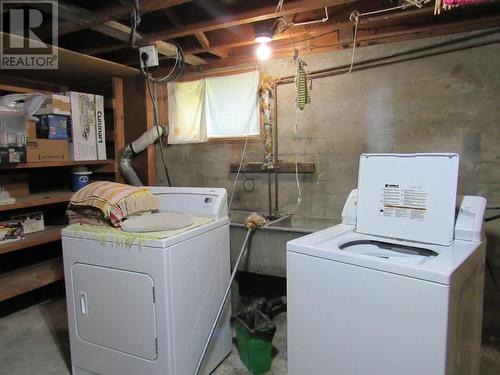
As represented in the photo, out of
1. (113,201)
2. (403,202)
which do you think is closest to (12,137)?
(113,201)

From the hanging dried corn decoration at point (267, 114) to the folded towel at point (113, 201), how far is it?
110cm

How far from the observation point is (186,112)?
3.27 m

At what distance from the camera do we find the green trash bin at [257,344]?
83.0 inches

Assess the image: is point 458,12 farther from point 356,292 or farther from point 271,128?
point 356,292

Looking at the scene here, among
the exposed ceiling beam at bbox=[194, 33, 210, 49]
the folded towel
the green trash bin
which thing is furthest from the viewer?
the exposed ceiling beam at bbox=[194, 33, 210, 49]

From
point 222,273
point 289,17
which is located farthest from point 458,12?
point 222,273

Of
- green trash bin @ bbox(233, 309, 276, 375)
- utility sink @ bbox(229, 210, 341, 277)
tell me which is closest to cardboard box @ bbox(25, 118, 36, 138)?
utility sink @ bbox(229, 210, 341, 277)

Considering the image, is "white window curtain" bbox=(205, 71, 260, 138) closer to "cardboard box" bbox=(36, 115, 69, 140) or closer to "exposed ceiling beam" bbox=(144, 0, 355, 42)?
"exposed ceiling beam" bbox=(144, 0, 355, 42)

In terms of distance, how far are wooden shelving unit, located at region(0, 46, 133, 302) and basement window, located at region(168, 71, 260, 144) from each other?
1.61ft

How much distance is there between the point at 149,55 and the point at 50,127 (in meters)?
1.07

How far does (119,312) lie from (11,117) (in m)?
1.81

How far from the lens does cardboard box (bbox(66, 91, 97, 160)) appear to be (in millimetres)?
3041

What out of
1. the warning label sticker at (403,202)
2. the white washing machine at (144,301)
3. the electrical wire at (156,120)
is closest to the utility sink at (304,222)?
the white washing machine at (144,301)

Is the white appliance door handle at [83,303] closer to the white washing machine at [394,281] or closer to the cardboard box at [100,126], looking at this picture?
the white washing machine at [394,281]
